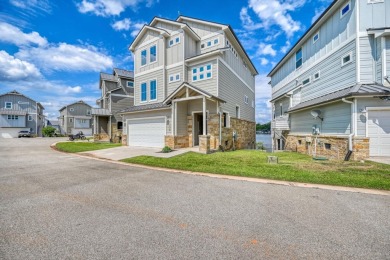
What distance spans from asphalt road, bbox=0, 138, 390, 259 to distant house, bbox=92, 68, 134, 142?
18705 millimetres

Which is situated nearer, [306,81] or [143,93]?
[306,81]

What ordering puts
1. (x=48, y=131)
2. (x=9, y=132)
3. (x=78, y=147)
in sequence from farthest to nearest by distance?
(x=48, y=131) < (x=9, y=132) < (x=78, y=147)

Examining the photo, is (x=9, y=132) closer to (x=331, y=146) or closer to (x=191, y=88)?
(x=191, y=88)

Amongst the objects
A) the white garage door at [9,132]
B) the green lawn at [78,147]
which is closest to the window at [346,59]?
the green lawn at [78,147]

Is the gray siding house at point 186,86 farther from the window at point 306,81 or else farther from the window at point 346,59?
the window at point 346,59

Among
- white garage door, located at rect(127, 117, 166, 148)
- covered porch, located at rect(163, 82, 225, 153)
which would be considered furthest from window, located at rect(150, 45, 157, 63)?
white garage door, located at rect(127, 117, 166, 148)

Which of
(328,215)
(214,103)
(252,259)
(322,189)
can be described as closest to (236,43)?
(214,103)

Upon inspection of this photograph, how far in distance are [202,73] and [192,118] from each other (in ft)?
12.0

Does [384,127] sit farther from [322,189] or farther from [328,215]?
[328,215]

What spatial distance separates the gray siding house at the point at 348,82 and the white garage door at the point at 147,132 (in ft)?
35.9

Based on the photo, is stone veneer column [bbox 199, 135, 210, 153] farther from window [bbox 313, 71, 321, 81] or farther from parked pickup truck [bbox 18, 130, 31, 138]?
parked pickup truck [bbox 18, 130, 31, 138]

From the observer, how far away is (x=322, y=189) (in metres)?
4.79

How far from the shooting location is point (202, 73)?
13727mm

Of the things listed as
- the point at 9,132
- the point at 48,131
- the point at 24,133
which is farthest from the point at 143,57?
the point at 9,132
